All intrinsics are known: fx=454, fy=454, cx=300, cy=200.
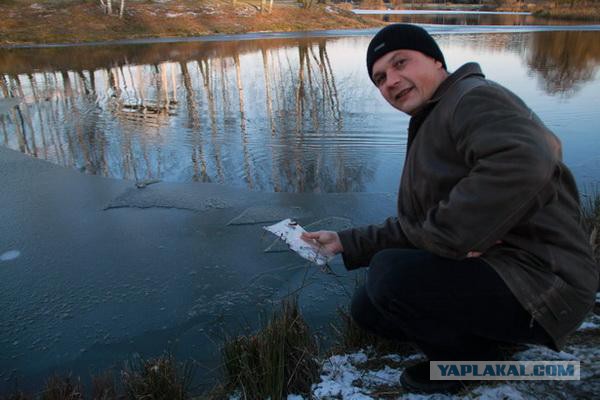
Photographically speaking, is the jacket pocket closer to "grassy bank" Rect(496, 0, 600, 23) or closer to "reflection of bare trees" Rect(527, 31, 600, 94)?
"reflection of bare trees" Rect(527, 31, 600, 94)

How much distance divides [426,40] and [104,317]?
2600mm

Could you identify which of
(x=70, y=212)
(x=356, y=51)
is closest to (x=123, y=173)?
(x=70, y=212)

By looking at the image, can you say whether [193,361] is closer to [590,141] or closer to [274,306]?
[274,306]

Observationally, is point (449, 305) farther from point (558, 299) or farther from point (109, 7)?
point (109, 7)

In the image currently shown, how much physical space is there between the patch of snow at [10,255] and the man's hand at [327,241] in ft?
8.97

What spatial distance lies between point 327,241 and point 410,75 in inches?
37.1

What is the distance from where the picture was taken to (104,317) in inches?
119

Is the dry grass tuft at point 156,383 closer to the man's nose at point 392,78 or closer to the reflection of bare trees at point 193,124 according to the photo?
the man's nose at point 392,78

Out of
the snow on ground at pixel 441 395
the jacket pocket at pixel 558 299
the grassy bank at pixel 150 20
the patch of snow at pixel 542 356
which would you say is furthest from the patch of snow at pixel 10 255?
the grassy bank at pixel 150 20

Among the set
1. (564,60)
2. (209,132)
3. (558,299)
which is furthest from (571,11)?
(558,299)

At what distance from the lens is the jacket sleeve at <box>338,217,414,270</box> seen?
2.25 m

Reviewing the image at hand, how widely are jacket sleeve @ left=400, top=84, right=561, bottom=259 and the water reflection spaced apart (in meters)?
3.45

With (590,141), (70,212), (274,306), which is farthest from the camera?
(590,141)

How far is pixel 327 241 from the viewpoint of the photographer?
2385 millimetres
